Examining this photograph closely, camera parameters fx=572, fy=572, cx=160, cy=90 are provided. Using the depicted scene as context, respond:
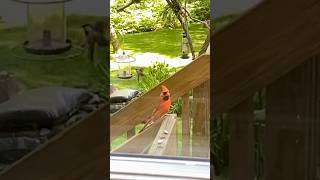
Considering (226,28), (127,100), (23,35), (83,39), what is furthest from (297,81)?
(127,100)

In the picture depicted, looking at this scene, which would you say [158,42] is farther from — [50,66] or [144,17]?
[50,66]

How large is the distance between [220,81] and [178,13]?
53 centimetres

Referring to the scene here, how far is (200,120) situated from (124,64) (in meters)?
0.32

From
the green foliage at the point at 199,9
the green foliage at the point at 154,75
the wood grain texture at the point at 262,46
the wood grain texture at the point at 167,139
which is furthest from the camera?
the wood grain texture at the point at 167,139

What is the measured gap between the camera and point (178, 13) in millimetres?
1502

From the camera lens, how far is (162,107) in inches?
69.7

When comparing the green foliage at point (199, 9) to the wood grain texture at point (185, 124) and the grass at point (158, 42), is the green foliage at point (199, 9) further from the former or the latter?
the wood grain texture at point (185, 124)

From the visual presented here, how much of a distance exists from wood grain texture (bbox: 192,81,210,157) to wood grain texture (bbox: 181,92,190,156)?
2 cm

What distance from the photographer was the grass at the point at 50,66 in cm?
101

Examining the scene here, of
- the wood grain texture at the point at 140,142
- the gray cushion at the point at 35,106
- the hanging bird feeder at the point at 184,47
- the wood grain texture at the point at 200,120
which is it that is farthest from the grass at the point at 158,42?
the gray cushion at the point at 35,106

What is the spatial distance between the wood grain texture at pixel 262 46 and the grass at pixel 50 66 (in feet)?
0.75

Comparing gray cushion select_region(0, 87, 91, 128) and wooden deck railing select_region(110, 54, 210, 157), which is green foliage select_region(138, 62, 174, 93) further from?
gray cushion select_region(0, 87, 91, 128)

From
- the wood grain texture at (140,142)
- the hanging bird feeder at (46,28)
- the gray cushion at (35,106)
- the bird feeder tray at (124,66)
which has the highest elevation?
the hanging bird feeder at (46,28)

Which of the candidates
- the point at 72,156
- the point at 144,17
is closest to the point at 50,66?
the point at 72,156
